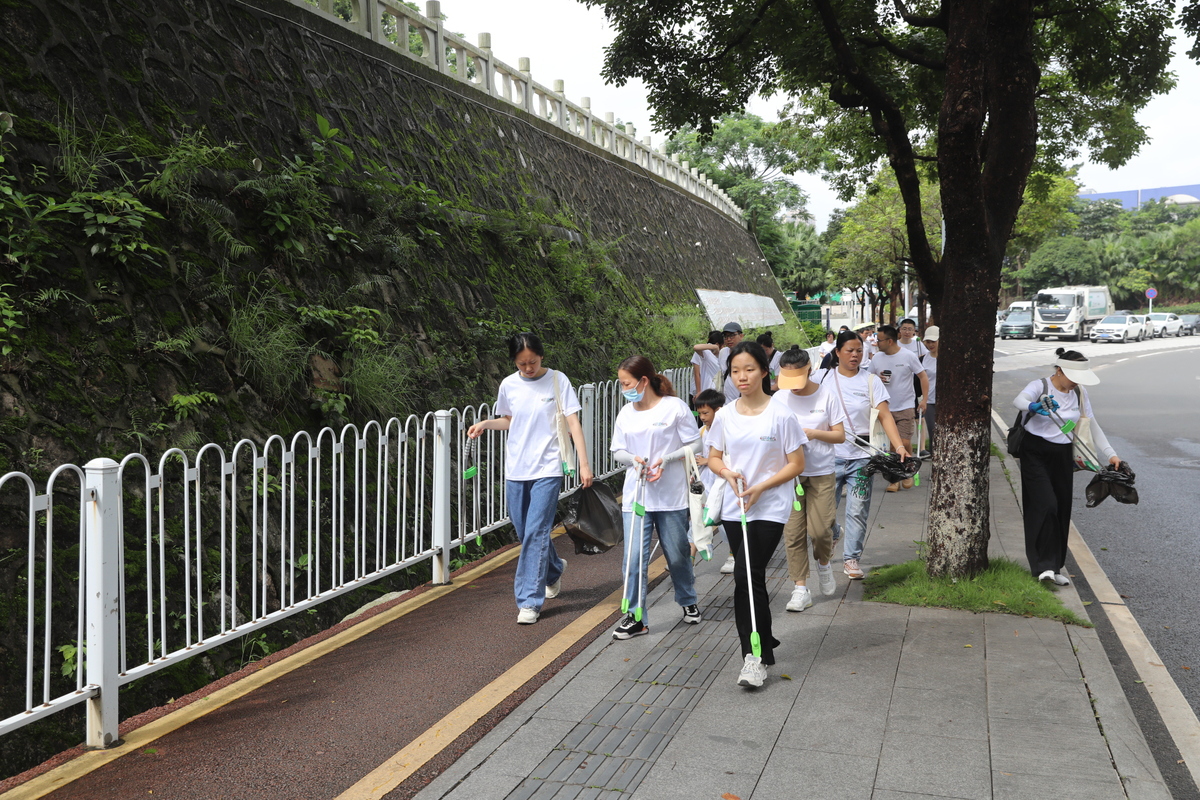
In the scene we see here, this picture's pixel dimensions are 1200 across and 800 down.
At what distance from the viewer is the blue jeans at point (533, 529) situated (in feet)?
18.2

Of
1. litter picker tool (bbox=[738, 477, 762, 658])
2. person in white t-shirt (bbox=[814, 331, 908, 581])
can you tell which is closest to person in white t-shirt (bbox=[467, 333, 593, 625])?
litter picker tool (bbox=[738, 477, 762, 658])

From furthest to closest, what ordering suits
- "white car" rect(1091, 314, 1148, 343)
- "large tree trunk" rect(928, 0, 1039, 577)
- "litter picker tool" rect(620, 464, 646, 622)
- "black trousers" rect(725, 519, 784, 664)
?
1. "white car" rect(1091, 314, 1148, 343)
2. "large tree trunk" rect(928, 0, 1039, 577)
3. "litter picker tool" rect(620, 464, 646, 622)
4. "black trousers" rect(725, 519, 784, 664)

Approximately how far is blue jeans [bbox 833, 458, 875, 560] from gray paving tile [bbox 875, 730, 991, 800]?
9.30 ft

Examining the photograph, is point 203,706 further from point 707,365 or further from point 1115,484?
point 707,365

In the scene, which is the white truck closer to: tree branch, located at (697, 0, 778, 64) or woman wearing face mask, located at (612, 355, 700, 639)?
tree branch, located at (697, 0, 778, 64)

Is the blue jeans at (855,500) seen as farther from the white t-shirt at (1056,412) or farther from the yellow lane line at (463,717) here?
the yellow lane line at (463,717)

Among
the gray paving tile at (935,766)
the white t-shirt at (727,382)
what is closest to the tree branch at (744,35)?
the white t-shirt at (727,382)

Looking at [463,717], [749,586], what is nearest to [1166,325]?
[749,586]

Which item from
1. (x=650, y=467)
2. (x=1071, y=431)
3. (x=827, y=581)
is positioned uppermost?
(x=1071, y=431)

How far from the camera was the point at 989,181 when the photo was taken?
7223 millimetres

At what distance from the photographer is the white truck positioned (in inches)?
2056

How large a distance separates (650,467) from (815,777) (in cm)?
208

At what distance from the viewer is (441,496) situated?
637cm

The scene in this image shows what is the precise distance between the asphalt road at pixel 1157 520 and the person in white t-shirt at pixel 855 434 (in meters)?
1.84
